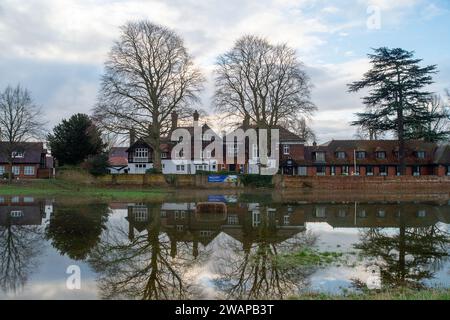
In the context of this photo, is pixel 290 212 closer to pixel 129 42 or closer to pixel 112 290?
pixel 112 290

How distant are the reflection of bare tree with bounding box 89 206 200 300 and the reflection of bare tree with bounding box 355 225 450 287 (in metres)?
5.33

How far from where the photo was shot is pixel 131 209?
25500 millimetres

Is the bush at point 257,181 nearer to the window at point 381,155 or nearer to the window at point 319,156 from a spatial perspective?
the window at point 319,156

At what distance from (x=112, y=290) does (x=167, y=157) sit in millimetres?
53267

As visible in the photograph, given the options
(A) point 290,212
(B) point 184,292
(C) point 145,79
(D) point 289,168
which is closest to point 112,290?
(B) point 184,292

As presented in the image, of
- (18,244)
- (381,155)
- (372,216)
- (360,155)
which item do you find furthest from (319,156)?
(18,244)

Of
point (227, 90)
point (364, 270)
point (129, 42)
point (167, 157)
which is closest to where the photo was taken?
point (364, 270)

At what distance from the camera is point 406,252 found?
13.1 metres

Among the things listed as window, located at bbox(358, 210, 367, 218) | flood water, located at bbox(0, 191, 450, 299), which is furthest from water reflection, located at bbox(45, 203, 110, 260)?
window, located at bbox(358, 210, 367, 218)

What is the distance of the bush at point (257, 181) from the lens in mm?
45188

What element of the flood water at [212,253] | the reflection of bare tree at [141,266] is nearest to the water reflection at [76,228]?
the flood water at [212,253]

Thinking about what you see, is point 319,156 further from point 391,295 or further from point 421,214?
point 391,295

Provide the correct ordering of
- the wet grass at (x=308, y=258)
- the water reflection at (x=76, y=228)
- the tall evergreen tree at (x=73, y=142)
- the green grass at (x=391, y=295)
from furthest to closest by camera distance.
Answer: the tall evergreen tree at (x=73, y=142) < the water reflection at (x=76, y=228) < the wet grass at (x=308, y=258) < the green grass at (x=391, y=295)

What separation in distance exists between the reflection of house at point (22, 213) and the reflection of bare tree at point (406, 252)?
50.4ft
